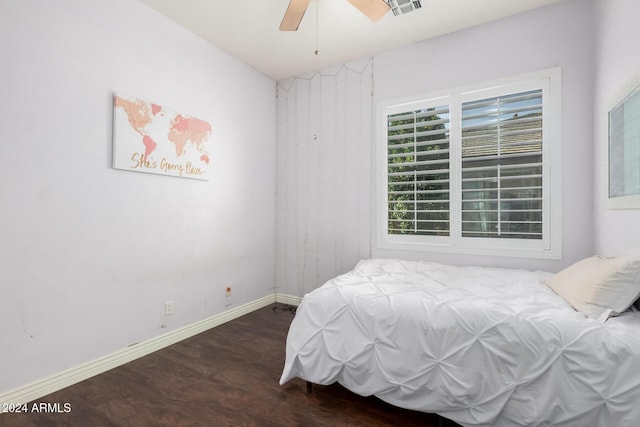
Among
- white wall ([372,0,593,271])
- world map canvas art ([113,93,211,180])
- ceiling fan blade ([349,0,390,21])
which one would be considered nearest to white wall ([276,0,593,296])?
white wall ([372,0,593,271])

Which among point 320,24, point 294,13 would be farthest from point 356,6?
point 320,24

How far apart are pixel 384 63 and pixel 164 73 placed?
2062 millimetres

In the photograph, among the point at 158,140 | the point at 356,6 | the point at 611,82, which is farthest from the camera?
the point at 158,140

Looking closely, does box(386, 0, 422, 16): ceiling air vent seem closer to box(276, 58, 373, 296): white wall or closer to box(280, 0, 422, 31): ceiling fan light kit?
box(280, 0, 422, 31): ceiling fan light kit

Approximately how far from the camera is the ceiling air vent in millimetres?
2318

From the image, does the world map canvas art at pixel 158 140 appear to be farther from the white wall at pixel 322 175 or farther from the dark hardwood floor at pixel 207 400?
the dark hardwood floor at pixel 207 400

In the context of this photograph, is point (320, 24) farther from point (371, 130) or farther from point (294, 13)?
point (371, 130)

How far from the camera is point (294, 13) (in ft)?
7.02

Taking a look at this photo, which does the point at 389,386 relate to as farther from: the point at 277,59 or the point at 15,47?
the point at 277,59

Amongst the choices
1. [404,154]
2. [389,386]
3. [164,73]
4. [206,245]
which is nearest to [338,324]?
[389,386]

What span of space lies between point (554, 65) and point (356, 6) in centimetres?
166

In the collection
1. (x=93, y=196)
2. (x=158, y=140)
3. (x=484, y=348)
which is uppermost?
(x=158, y=140)

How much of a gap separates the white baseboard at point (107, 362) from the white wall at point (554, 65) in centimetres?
221

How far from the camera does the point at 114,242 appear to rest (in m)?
2.22
